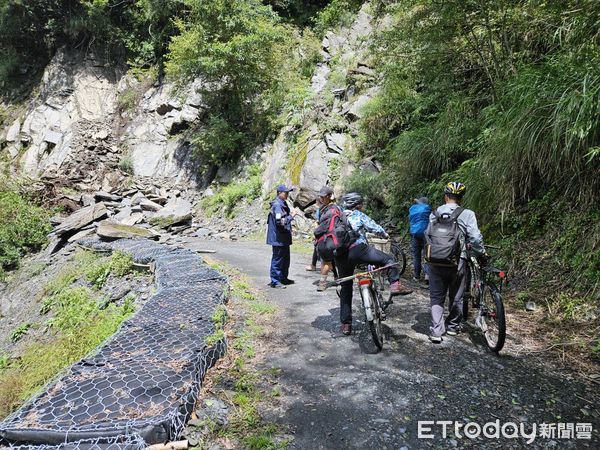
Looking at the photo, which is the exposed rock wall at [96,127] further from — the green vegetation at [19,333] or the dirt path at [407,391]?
the dirt path at [407,391]

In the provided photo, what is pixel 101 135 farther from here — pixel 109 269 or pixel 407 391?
pixel 407 391

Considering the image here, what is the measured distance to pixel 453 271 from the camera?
14.6 ft

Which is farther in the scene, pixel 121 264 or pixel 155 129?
pixel 155 129

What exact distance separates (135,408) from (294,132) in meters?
14.6

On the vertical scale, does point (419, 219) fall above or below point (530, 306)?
above

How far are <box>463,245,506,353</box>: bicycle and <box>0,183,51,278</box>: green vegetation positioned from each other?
14.7 m

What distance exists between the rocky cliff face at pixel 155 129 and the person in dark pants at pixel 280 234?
6077mm

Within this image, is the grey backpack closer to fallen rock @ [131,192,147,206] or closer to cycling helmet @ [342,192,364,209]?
cycling helmet @ [342,192,364,209]

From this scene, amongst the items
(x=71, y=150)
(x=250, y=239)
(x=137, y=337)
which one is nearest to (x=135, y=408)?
(x=137, y=337)

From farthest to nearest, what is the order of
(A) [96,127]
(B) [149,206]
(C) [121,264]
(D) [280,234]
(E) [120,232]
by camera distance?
(A) [96,127] < (B) [149,206] < (E) [120,232] < (C) [121,264] < (D) [280,234]

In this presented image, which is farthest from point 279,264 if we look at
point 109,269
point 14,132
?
point 14,132

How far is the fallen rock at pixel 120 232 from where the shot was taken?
502 inches

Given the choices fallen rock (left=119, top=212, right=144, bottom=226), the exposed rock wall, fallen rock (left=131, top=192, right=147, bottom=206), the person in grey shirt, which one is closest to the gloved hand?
the person in grey shirt

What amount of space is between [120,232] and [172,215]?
3.98 metres
